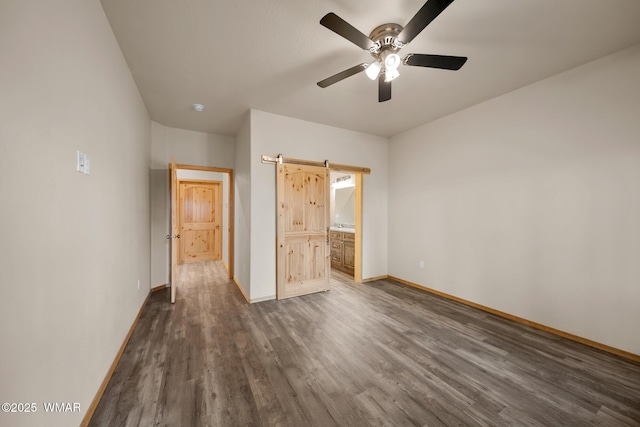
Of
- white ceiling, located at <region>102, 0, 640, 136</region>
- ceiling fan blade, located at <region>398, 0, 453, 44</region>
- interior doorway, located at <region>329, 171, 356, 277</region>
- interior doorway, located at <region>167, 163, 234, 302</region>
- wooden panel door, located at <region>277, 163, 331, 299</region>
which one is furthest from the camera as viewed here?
interior doorway, located at <region>329, 171, 356, 277</region>

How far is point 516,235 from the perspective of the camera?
114 inches

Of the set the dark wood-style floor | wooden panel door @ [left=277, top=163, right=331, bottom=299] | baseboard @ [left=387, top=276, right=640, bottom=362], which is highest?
wooden panel door @ [left=277, top=163, right=331, bottom=299]

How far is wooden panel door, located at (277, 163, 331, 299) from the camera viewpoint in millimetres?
3578

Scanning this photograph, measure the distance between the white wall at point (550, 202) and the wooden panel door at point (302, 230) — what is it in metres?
1.82

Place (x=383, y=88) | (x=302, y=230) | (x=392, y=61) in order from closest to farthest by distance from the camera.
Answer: (x=392, y=61) → (x=383, y=88) → (x=302, y=230)

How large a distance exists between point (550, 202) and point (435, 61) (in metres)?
2.16

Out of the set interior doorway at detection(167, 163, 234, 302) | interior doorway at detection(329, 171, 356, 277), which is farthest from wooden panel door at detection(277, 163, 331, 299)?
interior doorway at detection(167, 163, 234, 302)

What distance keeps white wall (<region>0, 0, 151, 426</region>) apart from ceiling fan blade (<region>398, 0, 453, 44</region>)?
188 cm

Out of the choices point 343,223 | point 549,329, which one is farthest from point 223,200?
point 549,329

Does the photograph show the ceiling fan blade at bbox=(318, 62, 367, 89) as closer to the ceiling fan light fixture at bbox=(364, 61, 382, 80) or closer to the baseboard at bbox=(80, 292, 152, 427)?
the ceiling fan light fixture at bbox=(364, 61, 382, 80)

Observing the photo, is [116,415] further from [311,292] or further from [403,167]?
[403,167]

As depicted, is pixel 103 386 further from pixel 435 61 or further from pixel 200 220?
pixel 200 220

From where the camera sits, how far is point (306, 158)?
3.82 m

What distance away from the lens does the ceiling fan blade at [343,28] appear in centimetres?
144
